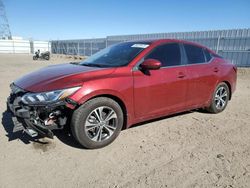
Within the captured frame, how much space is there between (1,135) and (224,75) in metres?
4.68

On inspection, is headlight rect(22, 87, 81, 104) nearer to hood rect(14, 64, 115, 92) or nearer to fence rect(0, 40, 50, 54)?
hood rect(14, 64, 115, 92)

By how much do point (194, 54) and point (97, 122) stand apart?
2.60 meters

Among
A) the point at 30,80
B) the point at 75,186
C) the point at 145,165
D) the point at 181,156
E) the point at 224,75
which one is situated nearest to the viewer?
the point at 75,186

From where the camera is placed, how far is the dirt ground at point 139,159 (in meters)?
2.65

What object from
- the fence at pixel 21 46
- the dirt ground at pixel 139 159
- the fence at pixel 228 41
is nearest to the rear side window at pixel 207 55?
the dirt ground at pixel 139 159

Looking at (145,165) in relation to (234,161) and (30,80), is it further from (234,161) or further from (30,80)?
(30,80)

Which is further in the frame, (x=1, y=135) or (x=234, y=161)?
(x=1, y=135)

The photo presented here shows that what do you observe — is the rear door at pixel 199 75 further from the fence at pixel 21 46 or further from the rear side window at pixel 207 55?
the fence at pixel 21 46

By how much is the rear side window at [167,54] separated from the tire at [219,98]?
1.41m

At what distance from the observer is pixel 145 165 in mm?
2979

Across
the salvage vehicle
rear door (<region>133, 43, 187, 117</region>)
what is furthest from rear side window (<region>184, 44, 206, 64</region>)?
rear door (<region>133, 43, 187, 117</region>)

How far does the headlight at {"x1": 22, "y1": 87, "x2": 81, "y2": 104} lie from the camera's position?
3027 millimetres

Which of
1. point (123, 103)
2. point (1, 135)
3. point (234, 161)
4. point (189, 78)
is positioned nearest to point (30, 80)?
point (1, 135)

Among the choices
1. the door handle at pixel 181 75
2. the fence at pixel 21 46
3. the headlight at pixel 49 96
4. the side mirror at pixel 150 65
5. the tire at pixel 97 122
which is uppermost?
the side mirror at pixel 150 65
